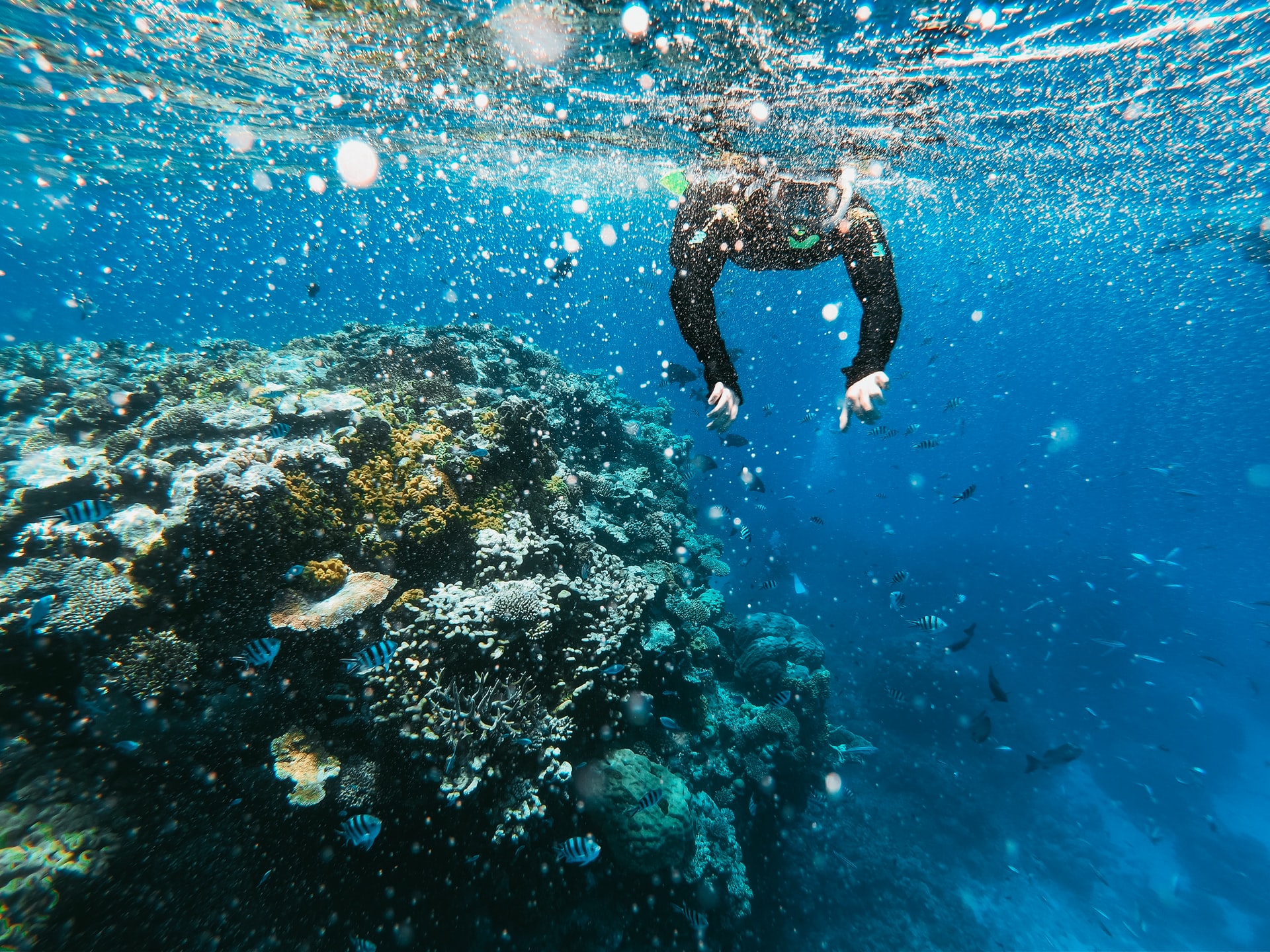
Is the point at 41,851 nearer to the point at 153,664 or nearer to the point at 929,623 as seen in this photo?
the point at 153,664

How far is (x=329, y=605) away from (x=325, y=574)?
379 millimetres

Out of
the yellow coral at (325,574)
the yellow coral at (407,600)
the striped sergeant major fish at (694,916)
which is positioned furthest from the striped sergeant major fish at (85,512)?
the striped sergeant major fish at (694,916)

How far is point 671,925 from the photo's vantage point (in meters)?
6.00

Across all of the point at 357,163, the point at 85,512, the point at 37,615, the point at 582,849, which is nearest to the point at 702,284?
the point at 582,849

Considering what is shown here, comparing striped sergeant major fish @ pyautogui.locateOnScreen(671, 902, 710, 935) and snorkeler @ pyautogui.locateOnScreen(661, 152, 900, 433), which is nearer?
snorkeler @ pyautogui.locateOnScreen(661, 152, 900, 433)

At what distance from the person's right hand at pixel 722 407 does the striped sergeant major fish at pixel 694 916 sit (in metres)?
6.08

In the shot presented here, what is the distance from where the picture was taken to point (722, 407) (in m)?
2.80

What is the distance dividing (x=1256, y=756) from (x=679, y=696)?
36881 millimetres

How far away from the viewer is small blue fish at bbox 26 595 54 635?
3.73 metres

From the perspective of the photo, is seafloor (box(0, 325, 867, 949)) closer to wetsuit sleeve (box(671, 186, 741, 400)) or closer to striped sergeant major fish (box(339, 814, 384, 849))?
striped sergeant major fish (box(339, 814, 384, 849))

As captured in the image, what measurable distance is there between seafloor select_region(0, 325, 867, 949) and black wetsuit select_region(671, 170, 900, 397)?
3320 mm

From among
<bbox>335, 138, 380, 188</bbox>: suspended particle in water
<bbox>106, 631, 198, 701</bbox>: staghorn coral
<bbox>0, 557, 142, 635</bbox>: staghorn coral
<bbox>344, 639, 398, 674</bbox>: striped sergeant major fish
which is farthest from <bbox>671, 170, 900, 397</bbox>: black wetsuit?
<bbox>335, 138, 380, 188</bbox>: suspended particle in water

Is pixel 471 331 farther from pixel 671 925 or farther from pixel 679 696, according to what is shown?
pixel 671 925

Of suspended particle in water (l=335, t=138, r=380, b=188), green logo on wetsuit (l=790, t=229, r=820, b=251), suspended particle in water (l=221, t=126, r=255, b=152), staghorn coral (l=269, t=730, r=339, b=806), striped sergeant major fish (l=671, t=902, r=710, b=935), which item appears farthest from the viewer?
suspended particle in water (l=335, t=138, r=380, b=188)
